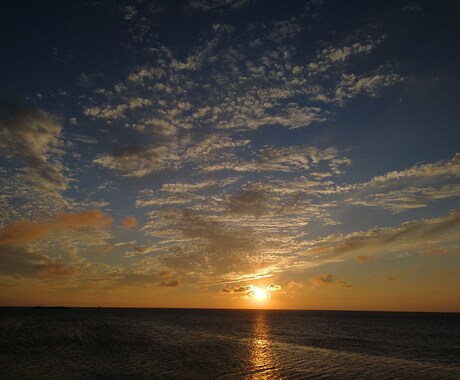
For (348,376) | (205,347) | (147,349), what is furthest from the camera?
(205,347)

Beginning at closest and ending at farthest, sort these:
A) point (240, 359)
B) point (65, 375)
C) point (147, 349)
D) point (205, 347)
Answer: point (65, 375) < point (240, 359) < point (147, 349) < point (205, 347)

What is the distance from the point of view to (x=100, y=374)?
110ft

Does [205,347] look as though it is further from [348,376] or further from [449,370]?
[449,370]

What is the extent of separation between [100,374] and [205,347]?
77.7 feet

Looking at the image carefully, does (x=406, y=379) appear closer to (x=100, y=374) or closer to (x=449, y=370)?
(x=449, y=370)

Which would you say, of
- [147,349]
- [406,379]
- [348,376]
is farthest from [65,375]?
[406,379]

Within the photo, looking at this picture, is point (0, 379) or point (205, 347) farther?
point (205, 347)

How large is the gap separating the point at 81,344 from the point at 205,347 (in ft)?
62.1

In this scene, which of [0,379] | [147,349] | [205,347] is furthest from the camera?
[205,347]

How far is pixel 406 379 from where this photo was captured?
114ft

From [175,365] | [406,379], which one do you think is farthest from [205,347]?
[406,379]

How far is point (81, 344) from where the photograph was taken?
5506cm

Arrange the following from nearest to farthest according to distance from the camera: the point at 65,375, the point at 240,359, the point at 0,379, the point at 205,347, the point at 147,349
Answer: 1. the point at 0,379
2. the point at 65,375
3. the point at 240,359
4. the point at 147,349
5. the point at 205,347

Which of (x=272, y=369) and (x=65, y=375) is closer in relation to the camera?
(x=65, y=375)
